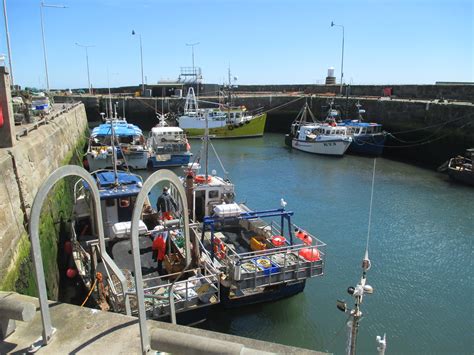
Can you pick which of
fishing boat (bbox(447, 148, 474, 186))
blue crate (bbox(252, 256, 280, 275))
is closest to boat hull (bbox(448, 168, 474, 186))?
fishing boat (bbox(447, 148, 474, 186))

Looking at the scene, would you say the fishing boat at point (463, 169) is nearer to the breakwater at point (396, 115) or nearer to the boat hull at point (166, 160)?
the breakwater at point (396, 115)

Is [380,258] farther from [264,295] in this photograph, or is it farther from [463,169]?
[463,169]

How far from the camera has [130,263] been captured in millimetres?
11477

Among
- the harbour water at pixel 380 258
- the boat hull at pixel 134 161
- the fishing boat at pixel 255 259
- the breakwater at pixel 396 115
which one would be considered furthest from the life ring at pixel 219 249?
the breakwater at pixel 396 115

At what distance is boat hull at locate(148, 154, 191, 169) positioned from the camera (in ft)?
99.3

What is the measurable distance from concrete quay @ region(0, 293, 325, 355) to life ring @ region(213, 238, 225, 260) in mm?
7248

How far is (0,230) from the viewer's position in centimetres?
886

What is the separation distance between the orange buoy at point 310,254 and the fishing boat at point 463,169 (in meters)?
18.5

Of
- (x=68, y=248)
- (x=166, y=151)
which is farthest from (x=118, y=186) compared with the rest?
(x=166, y=151)

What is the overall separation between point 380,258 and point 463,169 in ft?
46.4

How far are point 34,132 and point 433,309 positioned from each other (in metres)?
15.5

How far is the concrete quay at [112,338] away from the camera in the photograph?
132 inches

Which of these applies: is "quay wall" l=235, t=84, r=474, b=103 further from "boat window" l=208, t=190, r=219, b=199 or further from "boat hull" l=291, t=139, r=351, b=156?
"boat window" l=208, t=190, r=219, b=199

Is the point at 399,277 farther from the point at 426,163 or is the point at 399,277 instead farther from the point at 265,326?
the point at 426,163
